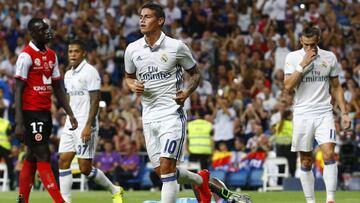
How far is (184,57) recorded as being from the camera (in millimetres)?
12555

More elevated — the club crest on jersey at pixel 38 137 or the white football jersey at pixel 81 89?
the white football jersey at pixel 81 89

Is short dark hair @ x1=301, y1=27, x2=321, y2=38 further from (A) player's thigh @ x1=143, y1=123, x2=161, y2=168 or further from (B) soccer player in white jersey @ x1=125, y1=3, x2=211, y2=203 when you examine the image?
(A) player's thigh @ x1=143, y1=123, x2=161, y2=168

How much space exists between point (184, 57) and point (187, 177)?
161cm

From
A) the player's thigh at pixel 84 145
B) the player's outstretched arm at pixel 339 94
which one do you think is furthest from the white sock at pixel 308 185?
the player's thigh at pixel 84 145

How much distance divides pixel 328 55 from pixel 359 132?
10.2 m

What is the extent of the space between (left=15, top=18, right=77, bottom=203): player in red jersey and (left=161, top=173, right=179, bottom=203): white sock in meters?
A: 1.86

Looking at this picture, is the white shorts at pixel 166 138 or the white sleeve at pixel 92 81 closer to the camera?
the white shorts at pixel 166 138

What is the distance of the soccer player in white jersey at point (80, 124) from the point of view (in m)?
15.8

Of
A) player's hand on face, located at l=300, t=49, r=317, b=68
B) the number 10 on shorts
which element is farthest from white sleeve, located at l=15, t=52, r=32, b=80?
player's hand on face, located at l=300, t=49, r=317, b=68

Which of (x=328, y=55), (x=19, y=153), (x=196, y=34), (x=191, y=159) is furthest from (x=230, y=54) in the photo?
(x=328, y=55)

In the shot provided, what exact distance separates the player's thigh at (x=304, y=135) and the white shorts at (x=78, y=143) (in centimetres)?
313

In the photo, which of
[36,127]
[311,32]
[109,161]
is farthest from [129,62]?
[109,161]

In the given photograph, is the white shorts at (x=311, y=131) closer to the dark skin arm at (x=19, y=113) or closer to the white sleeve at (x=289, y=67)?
the white sleeve at (x=289, y=67)

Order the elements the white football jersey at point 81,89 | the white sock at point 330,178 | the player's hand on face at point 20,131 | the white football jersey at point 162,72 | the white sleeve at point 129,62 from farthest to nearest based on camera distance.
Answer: the white football jersey at point 81,89 → the white sock at point 330,178 → the player's hand on face at point 20,131 → the white sleeve at point 129,62 → the white football jersey at point 162,72
